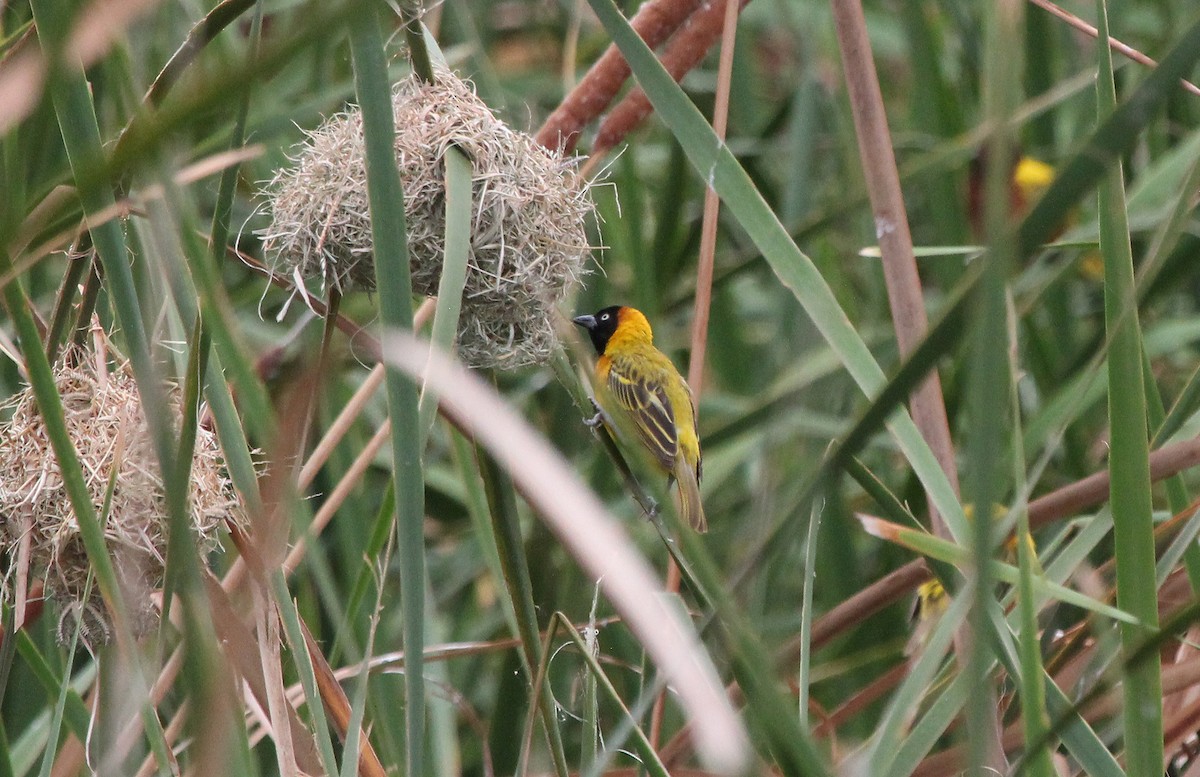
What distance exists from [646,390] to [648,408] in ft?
0.29

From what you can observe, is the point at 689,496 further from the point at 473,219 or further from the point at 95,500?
the point at 95,500

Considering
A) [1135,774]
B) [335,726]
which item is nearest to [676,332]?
[335,726]

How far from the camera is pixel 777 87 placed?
5.65m

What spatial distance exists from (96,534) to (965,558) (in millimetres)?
943

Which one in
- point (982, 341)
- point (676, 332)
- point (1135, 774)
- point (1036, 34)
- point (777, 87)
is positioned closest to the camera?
point (982, 341)

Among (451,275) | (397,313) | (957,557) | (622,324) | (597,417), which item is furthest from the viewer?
(622,324)

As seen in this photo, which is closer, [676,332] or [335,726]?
[335,726]

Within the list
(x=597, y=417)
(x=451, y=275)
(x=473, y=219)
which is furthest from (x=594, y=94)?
(x=451, y=275)

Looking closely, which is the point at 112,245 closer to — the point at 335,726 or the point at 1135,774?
the point at 335,726

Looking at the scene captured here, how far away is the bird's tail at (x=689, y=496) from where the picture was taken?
3.38 meters

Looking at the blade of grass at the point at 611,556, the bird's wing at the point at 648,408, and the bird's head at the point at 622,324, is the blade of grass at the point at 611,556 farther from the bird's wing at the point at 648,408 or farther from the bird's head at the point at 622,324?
the bird's head at the point at 622,324

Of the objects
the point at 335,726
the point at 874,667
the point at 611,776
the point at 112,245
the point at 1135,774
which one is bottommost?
the point at 874,667

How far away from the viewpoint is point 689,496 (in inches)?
141

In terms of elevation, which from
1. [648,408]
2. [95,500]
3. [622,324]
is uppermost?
[95,500]
